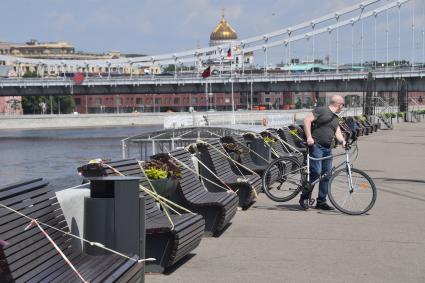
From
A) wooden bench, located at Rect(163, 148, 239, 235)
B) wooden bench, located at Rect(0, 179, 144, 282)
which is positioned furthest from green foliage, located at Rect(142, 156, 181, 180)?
wooden bench, located at Rect(0, 179, 144, 282)

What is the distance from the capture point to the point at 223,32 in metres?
189

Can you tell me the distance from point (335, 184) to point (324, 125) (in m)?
0.77

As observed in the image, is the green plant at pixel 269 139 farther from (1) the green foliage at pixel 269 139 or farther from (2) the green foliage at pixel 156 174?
(2) the green foliage at pixel 156 174

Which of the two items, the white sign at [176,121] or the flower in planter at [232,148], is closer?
the flower in planter at [232,148]

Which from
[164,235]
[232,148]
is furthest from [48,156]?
[164,235]

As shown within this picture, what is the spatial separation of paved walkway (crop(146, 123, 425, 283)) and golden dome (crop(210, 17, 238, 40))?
7018 inches

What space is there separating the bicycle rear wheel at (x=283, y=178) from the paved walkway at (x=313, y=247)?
147mm

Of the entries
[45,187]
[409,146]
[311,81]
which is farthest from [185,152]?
[311,81]

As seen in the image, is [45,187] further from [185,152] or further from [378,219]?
[378,219]

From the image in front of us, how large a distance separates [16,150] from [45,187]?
2392 inches

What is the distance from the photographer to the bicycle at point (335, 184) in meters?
10.4

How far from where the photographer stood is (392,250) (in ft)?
26.3

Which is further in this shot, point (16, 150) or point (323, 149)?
point (16, 150)

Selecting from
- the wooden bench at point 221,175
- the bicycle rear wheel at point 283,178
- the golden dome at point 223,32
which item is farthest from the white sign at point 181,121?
the golden dome at point 223,32
